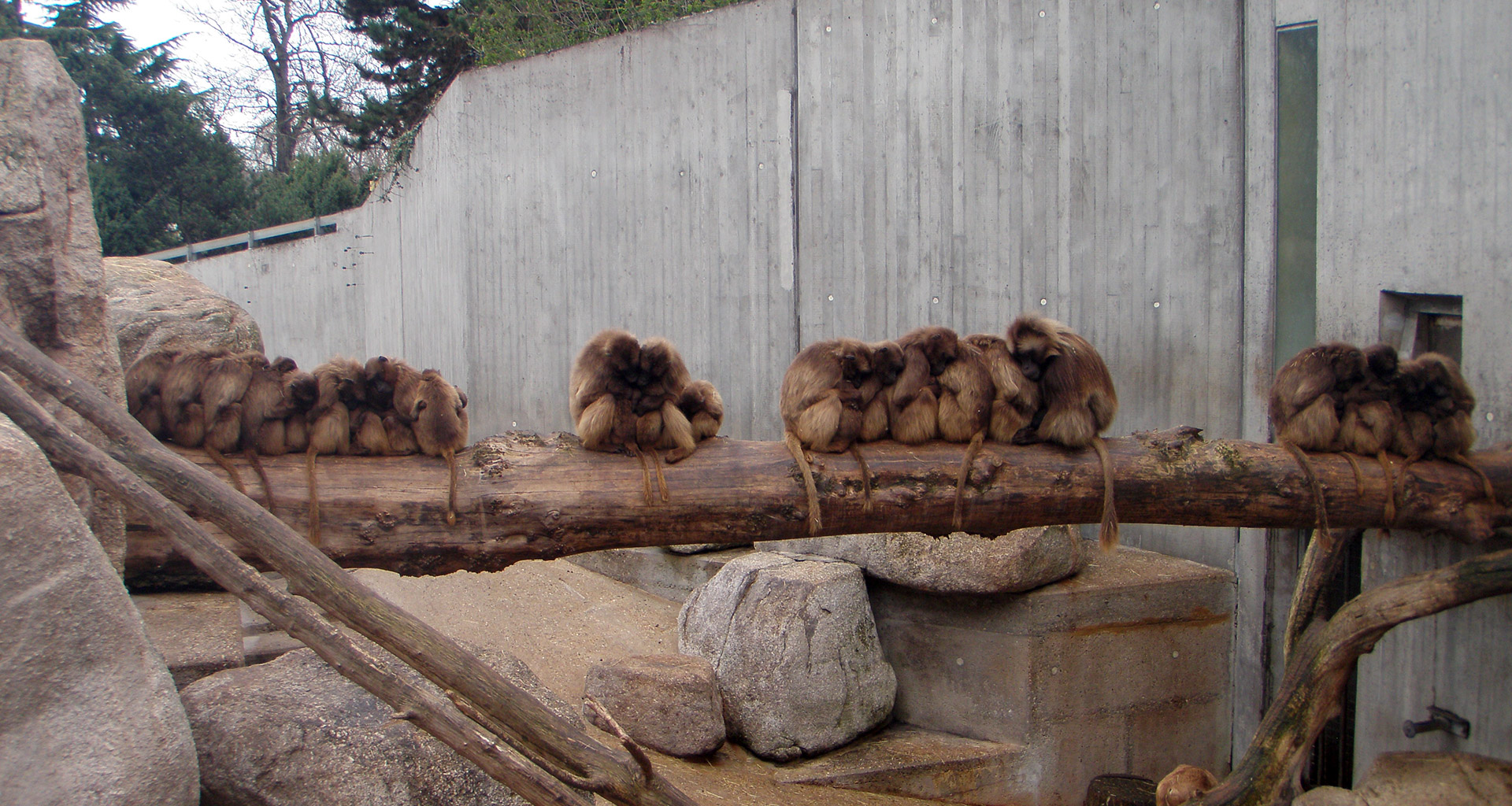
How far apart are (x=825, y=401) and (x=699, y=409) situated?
1.79ft

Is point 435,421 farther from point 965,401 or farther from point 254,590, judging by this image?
point 965,401

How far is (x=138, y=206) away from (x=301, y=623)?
20.7 meters

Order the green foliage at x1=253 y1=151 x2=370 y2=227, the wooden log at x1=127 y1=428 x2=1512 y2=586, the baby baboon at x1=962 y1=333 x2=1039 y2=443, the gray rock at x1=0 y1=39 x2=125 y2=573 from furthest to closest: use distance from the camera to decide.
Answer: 1. the green foliage at x1=253 y1=151 x2=370 y2=227
2. the baby baboon at x1=962 y1=333 x2=1039 y2=443
3. the wooden log at x1=127 y1=428 x2=1512 y2=586
4. the gray rock at x1=0 y1=39 x2=125 y2=573

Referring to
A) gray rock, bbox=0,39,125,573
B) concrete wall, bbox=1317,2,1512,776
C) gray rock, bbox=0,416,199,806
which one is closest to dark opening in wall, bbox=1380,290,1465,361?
concrete wall, bbox=1317,2,1512,776

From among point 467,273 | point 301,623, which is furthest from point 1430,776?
point 467,273

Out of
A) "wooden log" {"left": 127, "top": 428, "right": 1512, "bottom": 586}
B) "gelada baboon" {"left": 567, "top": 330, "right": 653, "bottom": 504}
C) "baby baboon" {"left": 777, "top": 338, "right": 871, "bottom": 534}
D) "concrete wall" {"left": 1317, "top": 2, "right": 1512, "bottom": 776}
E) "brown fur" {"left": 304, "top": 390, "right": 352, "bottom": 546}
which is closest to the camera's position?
"wooden log" {"left": 127, "top": 428, "right": 1512, "bottom": 586}

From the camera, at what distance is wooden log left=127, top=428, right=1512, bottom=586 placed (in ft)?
12.1

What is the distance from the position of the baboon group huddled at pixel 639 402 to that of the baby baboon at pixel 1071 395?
1497mm

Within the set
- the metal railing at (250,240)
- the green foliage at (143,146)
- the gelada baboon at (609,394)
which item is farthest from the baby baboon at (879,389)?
→ the green foliage at (143,146)

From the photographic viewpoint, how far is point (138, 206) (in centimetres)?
1948

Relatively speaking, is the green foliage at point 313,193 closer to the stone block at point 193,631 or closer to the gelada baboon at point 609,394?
the stone block at point 193,631

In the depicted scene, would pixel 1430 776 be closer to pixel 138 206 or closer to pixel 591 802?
pixel 591 802

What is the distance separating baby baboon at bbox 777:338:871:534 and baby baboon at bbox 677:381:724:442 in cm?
33

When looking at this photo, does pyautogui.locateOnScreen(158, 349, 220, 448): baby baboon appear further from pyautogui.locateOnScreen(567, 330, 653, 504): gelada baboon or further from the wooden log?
pyautogui.locateOnScreen(567, 330, 653, 504): gelada baboon
